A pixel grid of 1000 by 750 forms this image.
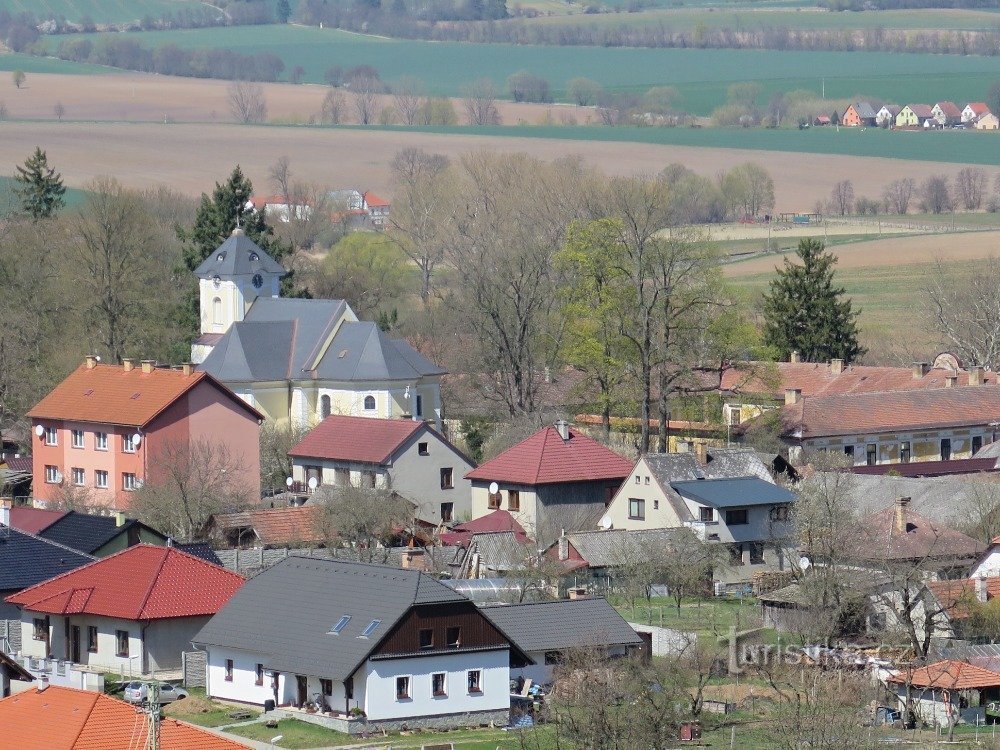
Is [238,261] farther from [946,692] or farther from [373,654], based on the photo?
[946,692]

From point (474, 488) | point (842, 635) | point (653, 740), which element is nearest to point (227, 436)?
point (474, 488)

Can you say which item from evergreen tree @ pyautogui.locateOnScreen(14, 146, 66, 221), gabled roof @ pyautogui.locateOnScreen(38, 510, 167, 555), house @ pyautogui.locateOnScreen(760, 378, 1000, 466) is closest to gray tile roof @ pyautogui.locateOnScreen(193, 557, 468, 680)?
gabled roof @ pyautogui.locateOnScreen(38, 510, 167, 555)

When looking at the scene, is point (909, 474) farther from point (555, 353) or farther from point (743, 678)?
point (743, 678)

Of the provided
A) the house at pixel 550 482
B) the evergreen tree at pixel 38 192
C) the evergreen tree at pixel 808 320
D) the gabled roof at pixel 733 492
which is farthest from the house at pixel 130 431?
the evergreen tree at pixel 38 192

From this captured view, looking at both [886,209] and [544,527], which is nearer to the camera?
[544,527]

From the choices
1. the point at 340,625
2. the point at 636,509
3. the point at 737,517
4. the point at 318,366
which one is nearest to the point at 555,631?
the point at 340,625

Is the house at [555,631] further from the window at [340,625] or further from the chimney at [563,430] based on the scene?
the chimney at [563,430]
